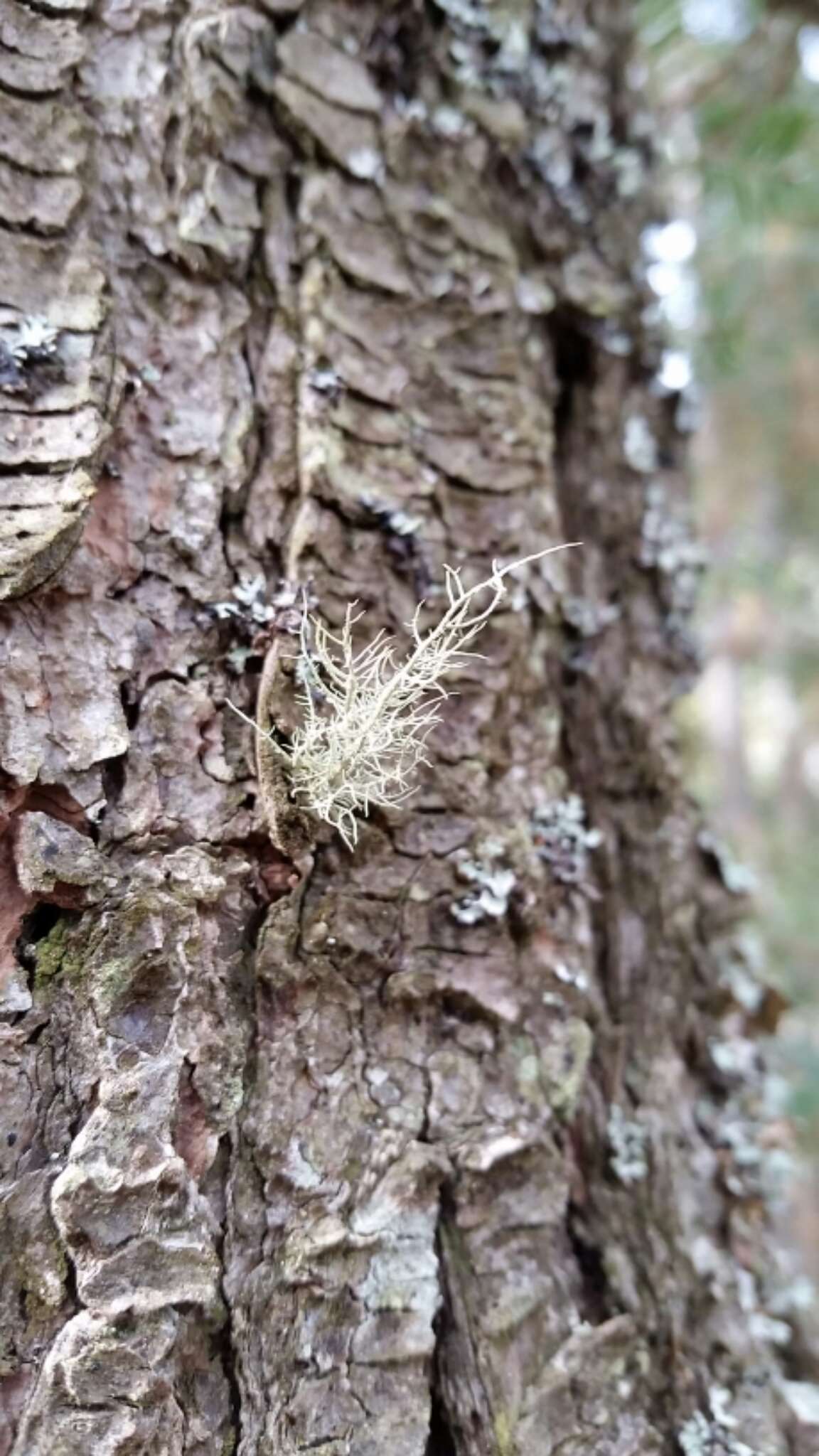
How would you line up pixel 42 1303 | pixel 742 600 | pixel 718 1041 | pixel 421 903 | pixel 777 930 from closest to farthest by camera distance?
pixel 42 1303 → pixel 421 903 → pixel 718 1041 → pixel 777 930 → pixel 742 600

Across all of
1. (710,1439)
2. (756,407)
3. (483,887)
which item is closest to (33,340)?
(483,887)

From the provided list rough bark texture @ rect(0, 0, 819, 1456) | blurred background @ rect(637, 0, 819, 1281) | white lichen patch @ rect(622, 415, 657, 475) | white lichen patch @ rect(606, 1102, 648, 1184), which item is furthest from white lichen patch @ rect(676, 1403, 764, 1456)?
white lichen patch @ rect(622, 415, 657, 475)

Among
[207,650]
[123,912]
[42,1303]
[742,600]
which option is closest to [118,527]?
[207,650]

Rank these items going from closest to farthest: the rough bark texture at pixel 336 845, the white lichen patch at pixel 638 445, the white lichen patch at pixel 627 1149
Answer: the rough bark texture at pixel 336 845 < the white lichen patch at pixel 627 1149 < the white lichen patch at pixel 638 445

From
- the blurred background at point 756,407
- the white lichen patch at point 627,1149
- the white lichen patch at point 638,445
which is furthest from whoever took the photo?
the blurred background at point 756,407

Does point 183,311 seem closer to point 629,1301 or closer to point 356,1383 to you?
point 356,1383

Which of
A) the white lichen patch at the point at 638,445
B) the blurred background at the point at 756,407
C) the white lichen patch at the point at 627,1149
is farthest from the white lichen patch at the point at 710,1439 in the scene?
the white lichen patch at the point at 638,445

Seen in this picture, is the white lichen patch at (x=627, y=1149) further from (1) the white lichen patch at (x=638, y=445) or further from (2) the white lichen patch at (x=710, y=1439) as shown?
(1) the white lichen patch at (x=638, y=445)
